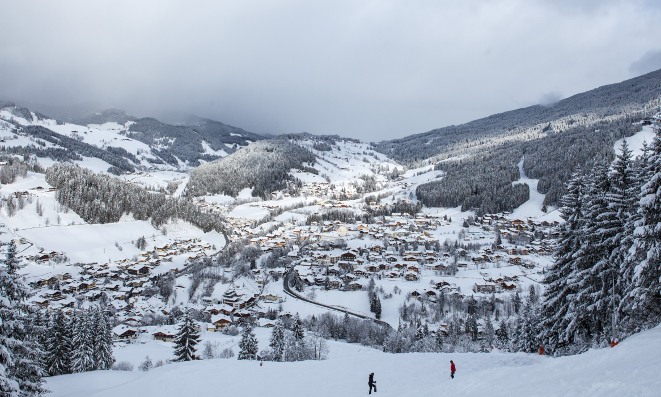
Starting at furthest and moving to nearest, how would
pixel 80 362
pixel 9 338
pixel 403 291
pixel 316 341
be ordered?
pixel 403 291
pixel 316 341
pixel 80 362
pixel 9 338

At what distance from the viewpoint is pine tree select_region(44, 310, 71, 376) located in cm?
2317

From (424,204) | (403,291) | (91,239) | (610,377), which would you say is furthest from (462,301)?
(424,204)

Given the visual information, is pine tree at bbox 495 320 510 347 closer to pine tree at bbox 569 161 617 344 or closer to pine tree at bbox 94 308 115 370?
pine tree at bbox 569 161 617 344

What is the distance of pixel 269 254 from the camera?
224 ft

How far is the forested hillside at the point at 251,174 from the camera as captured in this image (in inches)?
5399

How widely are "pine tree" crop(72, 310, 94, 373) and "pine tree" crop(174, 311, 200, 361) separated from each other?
5512 mm

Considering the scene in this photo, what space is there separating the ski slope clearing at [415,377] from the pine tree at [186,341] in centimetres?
447

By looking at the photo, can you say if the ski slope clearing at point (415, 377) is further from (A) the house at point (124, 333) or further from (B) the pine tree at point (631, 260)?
(A) the house at point (124, 333)

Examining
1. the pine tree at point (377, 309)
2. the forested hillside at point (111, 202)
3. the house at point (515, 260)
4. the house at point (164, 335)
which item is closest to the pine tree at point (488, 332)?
the pine tree at point (377, 309)

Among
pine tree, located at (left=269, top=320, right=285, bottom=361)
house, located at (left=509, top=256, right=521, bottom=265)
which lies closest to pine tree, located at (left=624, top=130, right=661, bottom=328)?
pine tree, located at (left=269, top=320, right=285, bottom=361)

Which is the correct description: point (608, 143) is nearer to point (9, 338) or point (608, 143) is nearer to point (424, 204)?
point (424, 204)

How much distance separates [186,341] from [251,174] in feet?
412

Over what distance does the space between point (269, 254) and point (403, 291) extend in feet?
100

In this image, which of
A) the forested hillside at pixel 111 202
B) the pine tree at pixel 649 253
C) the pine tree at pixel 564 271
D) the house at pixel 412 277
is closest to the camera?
the pine tree at pixel 649 253
